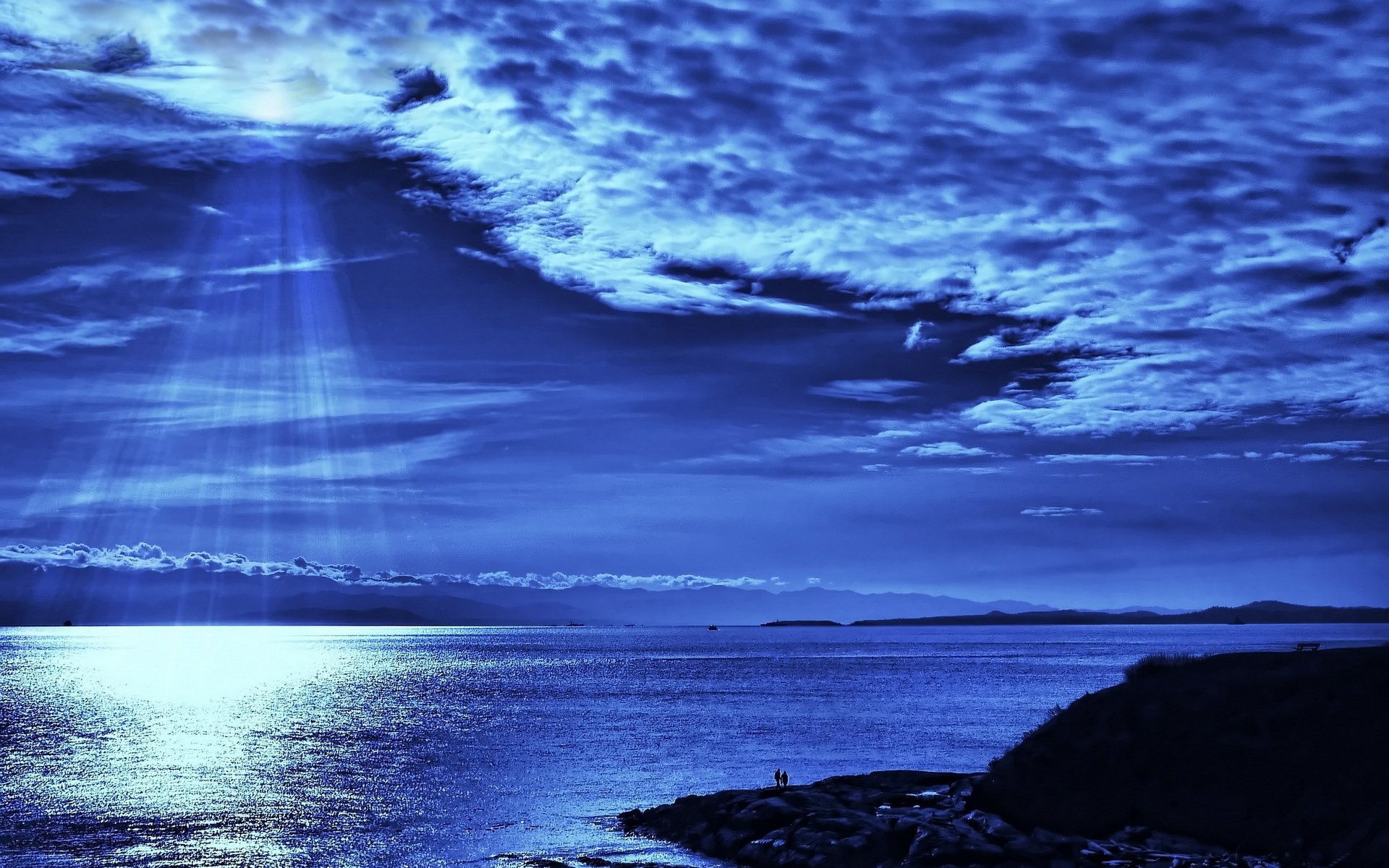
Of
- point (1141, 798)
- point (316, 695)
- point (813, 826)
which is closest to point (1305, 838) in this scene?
point (1141, 798)

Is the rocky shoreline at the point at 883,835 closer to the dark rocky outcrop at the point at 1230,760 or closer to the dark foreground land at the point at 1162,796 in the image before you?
the dark foreground land at the point at 1162,796

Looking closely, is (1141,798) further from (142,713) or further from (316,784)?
(142,713)

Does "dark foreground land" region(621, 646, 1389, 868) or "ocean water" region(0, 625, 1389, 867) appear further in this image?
"ocean water" region(0, 625, 1389, 867)

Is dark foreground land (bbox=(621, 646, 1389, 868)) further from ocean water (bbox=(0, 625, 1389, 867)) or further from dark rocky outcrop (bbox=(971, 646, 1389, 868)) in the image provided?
ocean water (bbox=(0, 625, 1389, 867))

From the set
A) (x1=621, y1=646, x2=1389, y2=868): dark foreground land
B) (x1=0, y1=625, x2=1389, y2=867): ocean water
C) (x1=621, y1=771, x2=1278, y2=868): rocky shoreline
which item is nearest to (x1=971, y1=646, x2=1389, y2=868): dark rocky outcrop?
(x1=621, y1=646, x2=1389, y2=868): dark foreground land

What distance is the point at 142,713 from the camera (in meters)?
111

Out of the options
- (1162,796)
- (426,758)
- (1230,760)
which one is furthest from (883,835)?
(426,758)

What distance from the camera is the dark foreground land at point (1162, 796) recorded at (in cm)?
3384

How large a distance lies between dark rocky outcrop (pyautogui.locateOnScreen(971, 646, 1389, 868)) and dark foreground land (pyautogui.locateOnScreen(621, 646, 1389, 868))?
5 centimetres

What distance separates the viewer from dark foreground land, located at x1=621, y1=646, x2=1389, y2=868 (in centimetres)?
3384

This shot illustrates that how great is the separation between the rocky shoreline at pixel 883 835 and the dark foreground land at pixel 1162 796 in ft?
0.28

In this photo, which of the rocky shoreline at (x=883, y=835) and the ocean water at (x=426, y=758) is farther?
the ocean water at (x=426, y=758)

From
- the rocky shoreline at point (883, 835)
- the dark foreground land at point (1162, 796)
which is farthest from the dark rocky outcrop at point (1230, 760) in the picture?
the rocky shoreline at point (883, 835)

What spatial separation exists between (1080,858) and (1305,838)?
670cm
